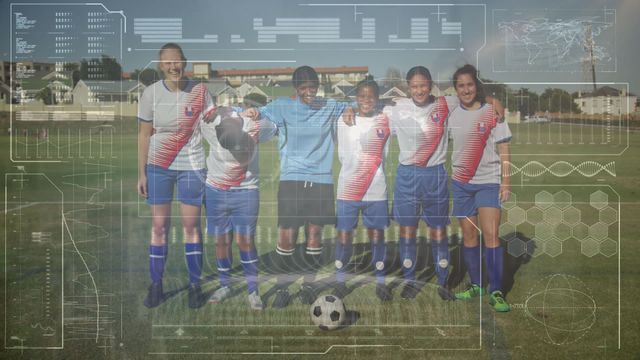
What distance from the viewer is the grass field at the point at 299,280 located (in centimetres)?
360

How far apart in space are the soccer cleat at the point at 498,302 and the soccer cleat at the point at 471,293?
7 cm

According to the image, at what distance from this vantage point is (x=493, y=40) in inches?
142

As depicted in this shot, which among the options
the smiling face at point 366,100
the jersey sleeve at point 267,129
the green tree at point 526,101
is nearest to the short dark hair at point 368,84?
the smiling face at point 366,100

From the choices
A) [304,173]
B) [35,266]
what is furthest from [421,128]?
[35,266]

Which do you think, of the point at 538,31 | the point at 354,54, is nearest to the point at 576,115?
the point at 538,31

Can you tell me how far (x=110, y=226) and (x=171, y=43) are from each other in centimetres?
Result: 113

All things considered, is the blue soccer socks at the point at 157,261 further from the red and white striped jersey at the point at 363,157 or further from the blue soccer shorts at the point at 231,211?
the red and white striped jersey at the point at 363,157

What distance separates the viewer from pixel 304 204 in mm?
3639

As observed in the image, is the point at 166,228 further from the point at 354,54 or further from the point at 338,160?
the point at 354,54

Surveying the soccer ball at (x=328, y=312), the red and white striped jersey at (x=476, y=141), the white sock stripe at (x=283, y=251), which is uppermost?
the red and white striped jersey at (x=476, y=141)

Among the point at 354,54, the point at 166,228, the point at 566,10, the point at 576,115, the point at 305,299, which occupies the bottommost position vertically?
the point at 305,299

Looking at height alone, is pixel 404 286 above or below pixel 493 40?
below

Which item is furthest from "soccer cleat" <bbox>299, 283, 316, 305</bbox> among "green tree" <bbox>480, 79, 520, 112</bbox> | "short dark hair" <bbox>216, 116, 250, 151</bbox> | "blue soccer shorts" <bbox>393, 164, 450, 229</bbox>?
"green tree" <bbox>480, 79, 520, 112</bbox>

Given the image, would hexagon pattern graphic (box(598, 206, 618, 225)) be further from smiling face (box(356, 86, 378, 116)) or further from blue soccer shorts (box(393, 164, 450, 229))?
smiling face (box(356, 86, 378, 116))
